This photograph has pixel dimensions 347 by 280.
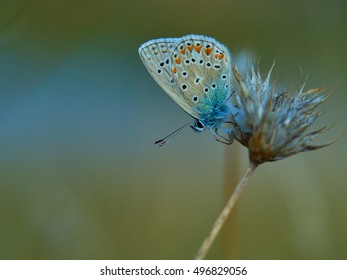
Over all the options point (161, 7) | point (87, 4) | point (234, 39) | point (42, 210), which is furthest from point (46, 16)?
point (42, 210)

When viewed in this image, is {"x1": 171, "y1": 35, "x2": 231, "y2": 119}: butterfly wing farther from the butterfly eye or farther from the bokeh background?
the bokeh background

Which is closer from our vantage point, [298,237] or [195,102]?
[195,102]

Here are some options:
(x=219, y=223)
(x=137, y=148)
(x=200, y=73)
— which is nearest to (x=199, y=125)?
(x=200, y=73)

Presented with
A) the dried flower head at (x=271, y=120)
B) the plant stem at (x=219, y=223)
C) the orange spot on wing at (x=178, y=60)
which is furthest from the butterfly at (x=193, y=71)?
the plant stem at (x=219, y=223)

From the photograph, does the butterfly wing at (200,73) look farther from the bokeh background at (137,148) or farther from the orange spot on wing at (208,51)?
the bokeh background at (137,148)

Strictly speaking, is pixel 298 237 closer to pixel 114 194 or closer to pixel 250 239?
pixel 250 239

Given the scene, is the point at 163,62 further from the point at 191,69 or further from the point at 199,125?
the point at 199,125

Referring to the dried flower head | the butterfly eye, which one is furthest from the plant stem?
the butterfly eye
